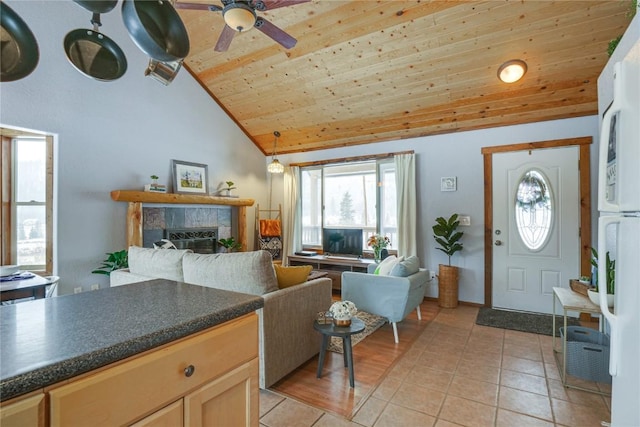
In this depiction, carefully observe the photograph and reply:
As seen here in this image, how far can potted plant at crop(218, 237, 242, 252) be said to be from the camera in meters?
5.34

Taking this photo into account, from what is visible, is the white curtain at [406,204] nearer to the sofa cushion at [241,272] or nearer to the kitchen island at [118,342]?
the sofa cushion at [241,272]

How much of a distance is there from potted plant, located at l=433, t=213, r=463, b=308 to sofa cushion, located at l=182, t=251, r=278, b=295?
2.84 meters

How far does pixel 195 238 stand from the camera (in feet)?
16.6

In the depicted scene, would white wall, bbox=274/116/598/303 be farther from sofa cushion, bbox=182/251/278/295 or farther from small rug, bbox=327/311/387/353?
sofa cushion, bbox=182/251/278/295

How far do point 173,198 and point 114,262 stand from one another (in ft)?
3.81

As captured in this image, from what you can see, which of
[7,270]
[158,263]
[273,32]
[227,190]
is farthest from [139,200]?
[273,32]

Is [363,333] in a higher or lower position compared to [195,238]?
lower

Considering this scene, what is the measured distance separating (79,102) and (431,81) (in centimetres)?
434

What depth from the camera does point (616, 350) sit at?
1.36m

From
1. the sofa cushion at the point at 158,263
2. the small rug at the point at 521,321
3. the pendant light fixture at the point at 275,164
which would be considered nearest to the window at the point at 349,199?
the pendant light fixture at the point at 275,164

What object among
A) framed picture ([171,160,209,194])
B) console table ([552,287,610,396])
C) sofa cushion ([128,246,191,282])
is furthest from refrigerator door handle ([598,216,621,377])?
framed picture ([171,160,209,194])

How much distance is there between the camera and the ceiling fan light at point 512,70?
339 cm

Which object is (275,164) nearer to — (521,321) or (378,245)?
(378,245)

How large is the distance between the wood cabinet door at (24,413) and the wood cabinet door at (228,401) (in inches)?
14.3
